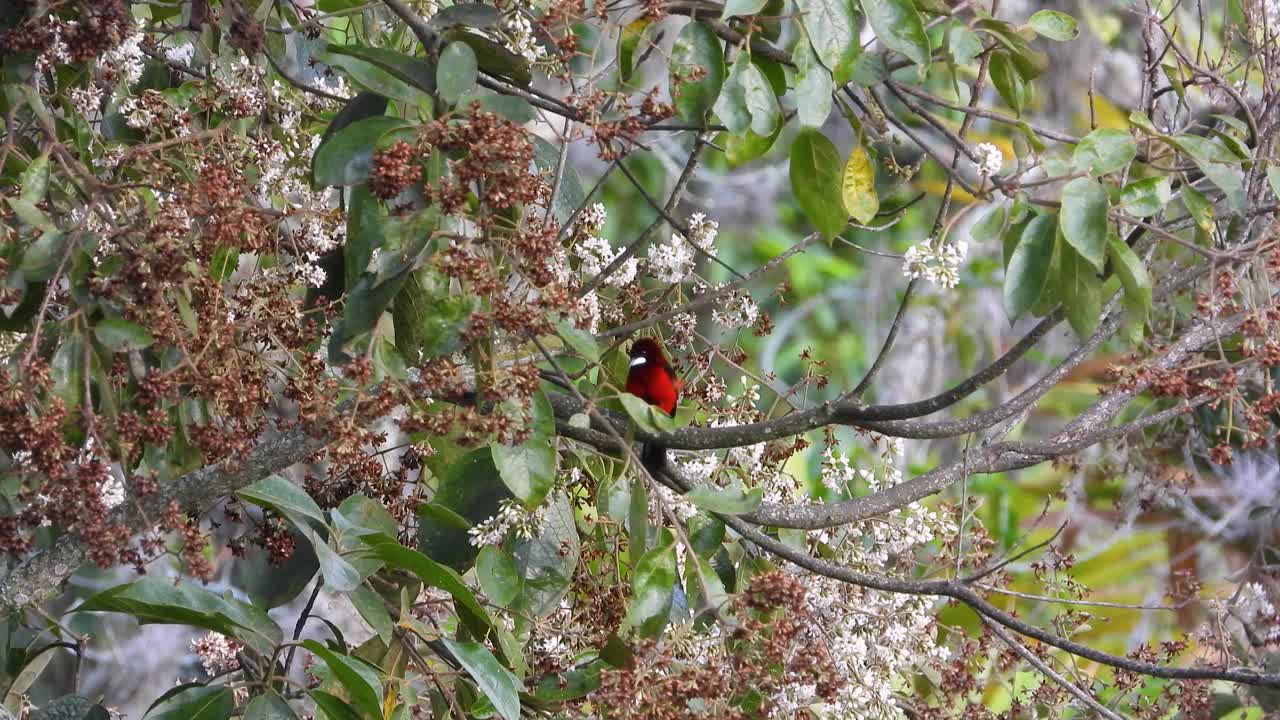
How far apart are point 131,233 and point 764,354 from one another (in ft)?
17.3

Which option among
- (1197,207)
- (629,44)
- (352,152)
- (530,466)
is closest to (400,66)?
(352,152)

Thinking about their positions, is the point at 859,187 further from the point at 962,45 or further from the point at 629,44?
the point at 629,44

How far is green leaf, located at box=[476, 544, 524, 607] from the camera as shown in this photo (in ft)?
6.48

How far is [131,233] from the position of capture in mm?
1588

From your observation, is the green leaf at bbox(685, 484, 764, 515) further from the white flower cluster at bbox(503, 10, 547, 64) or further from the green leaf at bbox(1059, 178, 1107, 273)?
the white flower cluster at bbox(503, 10, 547, 64)

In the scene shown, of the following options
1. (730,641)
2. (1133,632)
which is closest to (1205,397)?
(730,641)

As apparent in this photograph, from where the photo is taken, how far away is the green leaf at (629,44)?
1919 millimetres

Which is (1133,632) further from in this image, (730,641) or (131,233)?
(131,233)

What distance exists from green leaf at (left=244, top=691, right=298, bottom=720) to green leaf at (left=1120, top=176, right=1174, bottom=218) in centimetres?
134

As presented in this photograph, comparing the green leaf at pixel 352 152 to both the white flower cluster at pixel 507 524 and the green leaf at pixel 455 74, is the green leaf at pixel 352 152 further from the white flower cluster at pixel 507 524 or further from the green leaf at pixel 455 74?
the white flower cluster at pixel 507 524

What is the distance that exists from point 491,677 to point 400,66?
84 cm

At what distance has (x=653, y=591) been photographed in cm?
170

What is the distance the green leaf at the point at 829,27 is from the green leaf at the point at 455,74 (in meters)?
0.43

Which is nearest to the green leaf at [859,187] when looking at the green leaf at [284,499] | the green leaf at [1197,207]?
the green leaf at [1197,207]
